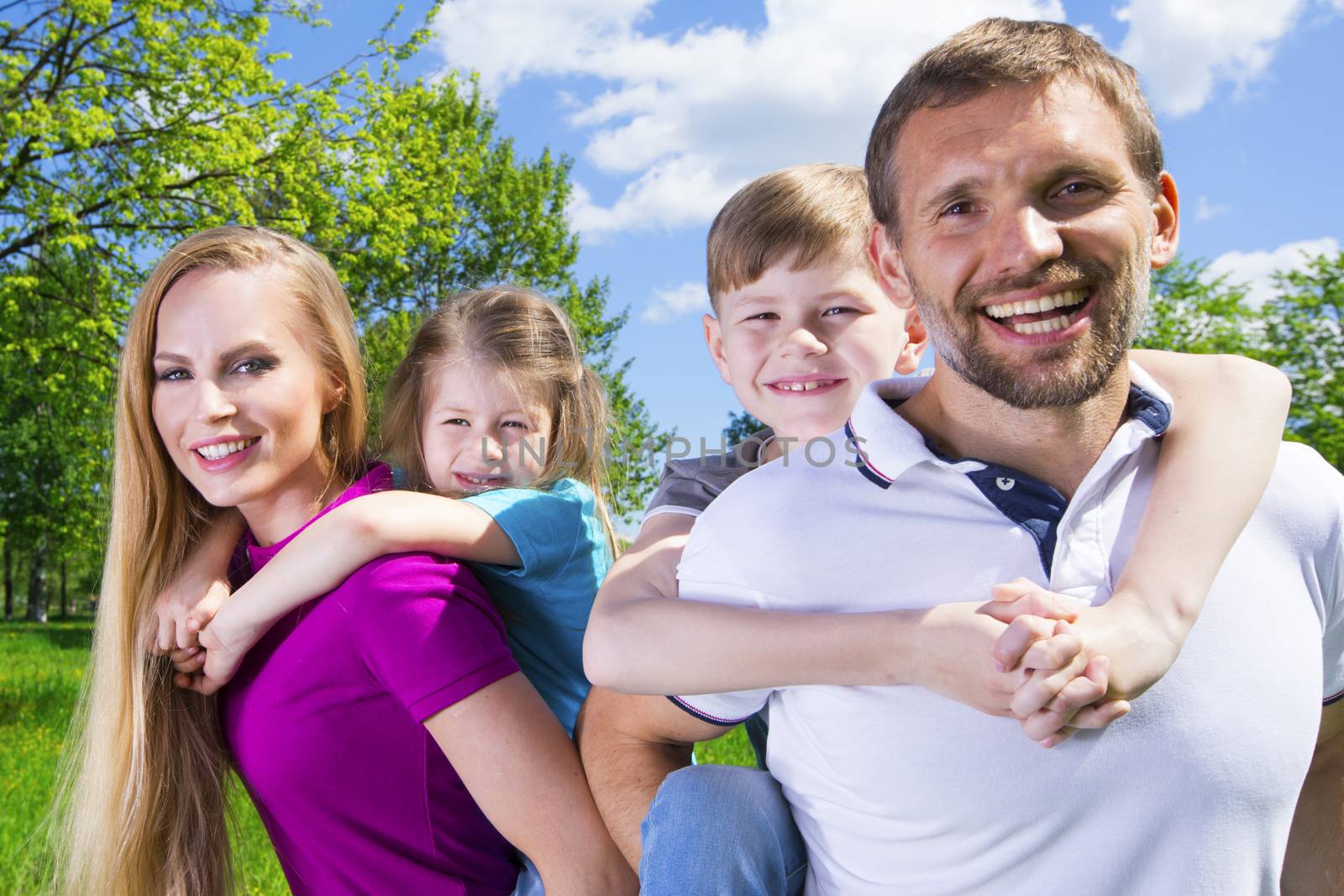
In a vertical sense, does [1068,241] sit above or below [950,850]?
above

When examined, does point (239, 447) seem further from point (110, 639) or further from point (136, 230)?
point (136, 230)

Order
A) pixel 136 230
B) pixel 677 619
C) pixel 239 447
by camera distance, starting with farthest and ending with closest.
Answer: pixel 136 230, pixel 239 447, pixel 677 619

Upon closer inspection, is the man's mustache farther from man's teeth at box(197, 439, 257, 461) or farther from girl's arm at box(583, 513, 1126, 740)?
man's teeth at box(197, 439, 257, 461)

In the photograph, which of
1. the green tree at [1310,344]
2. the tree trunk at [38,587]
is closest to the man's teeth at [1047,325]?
the green tree at [1310,344]

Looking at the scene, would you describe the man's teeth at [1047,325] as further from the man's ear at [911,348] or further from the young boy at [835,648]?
the man's ear at [911,348]

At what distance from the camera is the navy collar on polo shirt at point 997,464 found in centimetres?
167

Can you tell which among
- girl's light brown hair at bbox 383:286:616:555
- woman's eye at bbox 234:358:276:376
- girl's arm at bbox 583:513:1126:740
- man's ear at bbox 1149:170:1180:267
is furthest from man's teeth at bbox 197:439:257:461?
man's ear at bbox 1149:170:1180:267

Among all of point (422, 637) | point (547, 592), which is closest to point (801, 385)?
point (547, 592)

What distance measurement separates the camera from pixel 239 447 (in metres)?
2.52

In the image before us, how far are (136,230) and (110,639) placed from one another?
922 centimetres

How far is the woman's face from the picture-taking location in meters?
2.50

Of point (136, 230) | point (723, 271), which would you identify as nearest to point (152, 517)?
point (723, 271)

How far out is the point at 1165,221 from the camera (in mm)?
1873

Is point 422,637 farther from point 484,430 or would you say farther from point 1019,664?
point 1019,664
